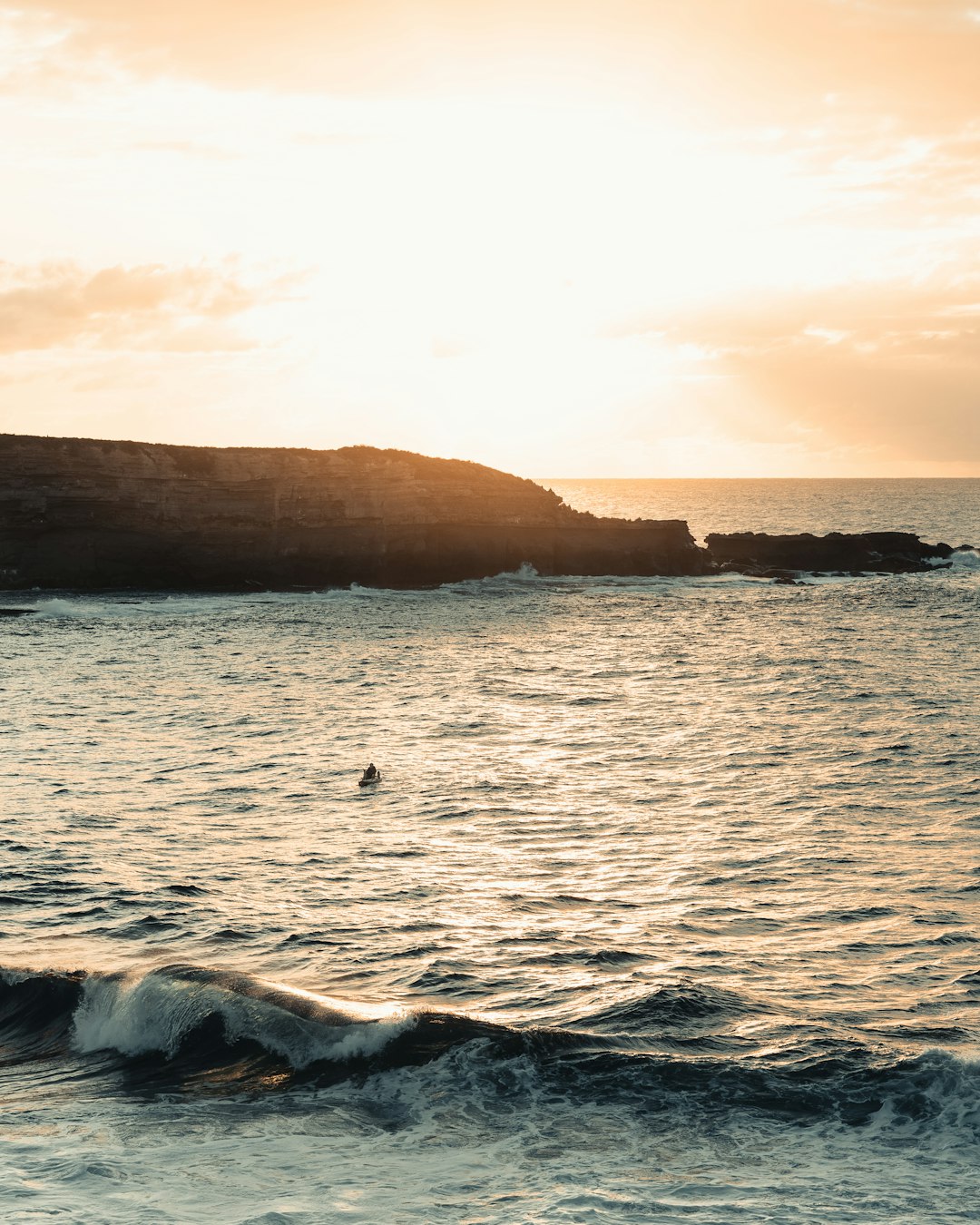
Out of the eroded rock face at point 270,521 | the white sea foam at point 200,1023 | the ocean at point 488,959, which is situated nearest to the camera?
the ocean at point 488,959

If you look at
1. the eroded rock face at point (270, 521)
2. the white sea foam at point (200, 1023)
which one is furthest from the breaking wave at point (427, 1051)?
the eroded rock face at point (270, 521)

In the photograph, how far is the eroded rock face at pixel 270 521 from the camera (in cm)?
5984

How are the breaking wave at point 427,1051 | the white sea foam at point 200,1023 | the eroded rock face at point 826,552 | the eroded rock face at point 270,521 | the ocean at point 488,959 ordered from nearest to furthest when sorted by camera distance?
1. the ocean at point 488,959
2. the breaking wave at point 427,1051
3. the white sea foam at point 200,1023
4. the eroded rock face at point 270,521
5. the eroded rock face at point 826,552

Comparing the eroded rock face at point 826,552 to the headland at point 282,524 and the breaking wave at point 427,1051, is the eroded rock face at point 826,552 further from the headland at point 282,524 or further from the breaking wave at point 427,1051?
the breaking wave at point 427,1051

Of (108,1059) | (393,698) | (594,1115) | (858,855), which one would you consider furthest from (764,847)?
(393,698)

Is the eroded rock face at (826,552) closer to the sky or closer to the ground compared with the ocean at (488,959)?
closer to the sky

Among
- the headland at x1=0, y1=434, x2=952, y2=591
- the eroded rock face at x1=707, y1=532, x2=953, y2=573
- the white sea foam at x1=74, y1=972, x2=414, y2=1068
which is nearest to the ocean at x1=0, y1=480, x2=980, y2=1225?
the white sea foam at x1=74, y1=972, x2=414, y2=1068

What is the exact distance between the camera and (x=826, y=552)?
3187 inches

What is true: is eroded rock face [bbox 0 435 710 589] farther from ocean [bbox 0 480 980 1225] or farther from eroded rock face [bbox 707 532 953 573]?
ocean [bbox 0 480 980 1225]

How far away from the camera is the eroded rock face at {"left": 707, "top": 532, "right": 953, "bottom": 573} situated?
79875mm

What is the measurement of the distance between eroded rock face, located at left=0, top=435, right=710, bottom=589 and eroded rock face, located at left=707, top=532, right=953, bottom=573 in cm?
1226

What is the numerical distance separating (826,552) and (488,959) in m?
70.9

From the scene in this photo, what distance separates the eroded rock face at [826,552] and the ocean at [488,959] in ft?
160

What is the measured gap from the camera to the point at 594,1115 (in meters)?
10.6
